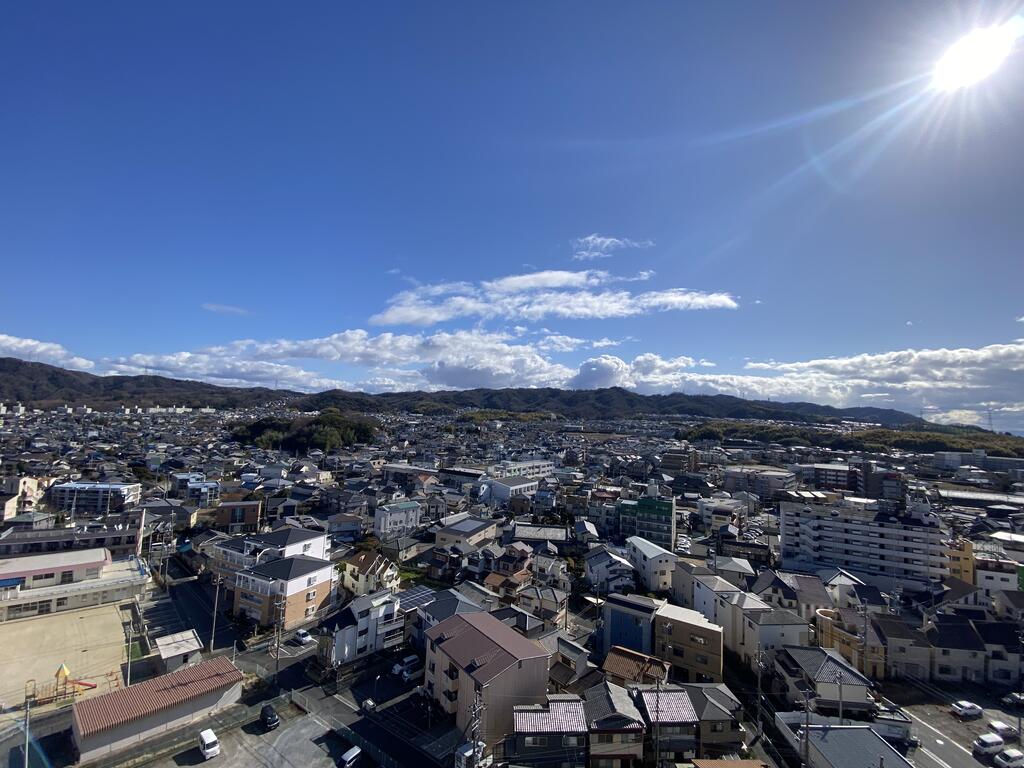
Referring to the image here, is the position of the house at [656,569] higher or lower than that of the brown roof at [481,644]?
lower

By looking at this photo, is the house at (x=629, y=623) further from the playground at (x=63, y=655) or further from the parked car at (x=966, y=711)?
the playground at (x=63, y=655)

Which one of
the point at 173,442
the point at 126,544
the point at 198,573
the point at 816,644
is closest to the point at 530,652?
the point at 816,644

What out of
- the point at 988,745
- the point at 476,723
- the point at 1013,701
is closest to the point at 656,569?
the point at 1013,701

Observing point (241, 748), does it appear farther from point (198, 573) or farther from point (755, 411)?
point (755, 411)

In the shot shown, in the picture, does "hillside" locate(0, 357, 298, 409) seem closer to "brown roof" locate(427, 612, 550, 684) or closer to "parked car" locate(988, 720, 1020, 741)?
"brown roof" locate(427, 612, 550, 684)

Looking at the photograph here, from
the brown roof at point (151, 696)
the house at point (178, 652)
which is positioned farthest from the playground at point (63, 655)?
the brown roof at point (151, 696)
